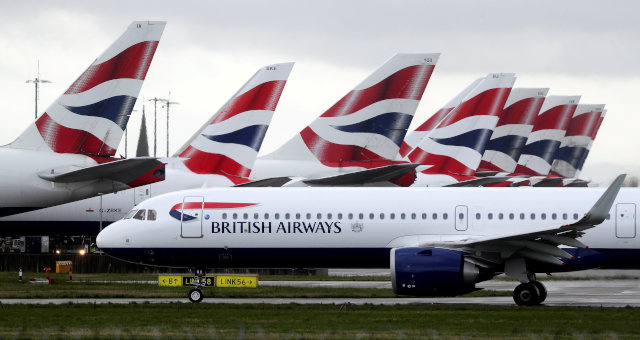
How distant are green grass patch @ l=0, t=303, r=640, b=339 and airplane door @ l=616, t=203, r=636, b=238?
338 centimetres

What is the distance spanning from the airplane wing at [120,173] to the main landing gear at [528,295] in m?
11.8

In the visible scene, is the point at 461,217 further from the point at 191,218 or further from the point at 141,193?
the point at 141,193

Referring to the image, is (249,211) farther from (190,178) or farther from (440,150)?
(440,150)

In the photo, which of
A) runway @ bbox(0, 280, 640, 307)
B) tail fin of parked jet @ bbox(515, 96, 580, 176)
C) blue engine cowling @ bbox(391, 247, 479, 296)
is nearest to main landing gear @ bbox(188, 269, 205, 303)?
runway @ bbox(0, 280, 640, 307)

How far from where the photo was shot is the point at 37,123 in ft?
122

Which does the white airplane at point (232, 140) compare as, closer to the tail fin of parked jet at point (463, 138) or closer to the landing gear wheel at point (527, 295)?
the tail fin of parked jet at point (463, 138)

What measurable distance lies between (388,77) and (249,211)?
13.8m

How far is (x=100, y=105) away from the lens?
37.2m

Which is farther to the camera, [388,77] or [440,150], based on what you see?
[440,150]

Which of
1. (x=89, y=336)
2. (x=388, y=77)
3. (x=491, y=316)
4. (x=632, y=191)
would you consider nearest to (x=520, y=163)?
(x=388, y=77)

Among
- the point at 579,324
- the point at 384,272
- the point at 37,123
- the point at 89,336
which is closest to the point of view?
the point at 89,336

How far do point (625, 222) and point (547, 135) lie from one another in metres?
49.0

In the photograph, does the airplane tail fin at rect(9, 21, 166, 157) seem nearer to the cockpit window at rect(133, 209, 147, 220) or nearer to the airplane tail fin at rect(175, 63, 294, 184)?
the cockpit window at rect(133, 209, 147, 220)

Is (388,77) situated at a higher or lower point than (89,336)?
higher
